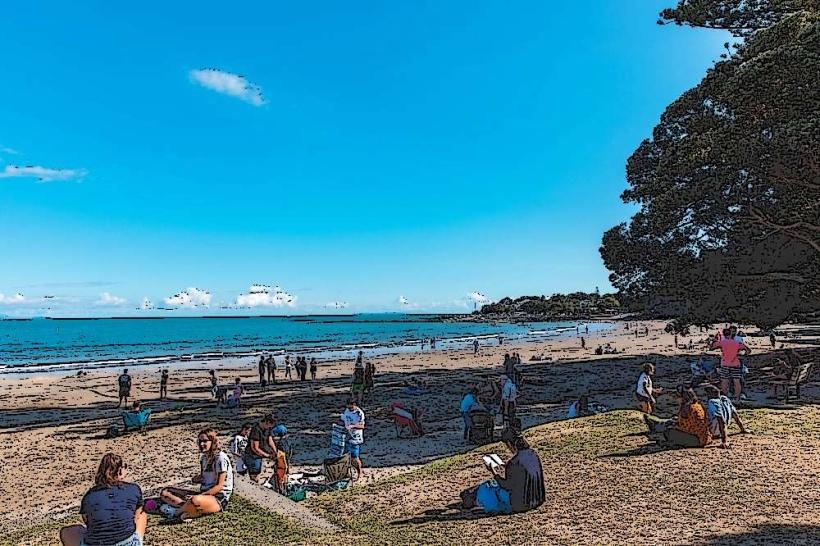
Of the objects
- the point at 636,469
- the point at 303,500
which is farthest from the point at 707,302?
the point at 303,500

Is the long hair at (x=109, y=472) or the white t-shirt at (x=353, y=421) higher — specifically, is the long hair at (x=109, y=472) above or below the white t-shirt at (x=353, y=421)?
above

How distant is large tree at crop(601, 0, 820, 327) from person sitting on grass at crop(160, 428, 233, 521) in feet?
49.5

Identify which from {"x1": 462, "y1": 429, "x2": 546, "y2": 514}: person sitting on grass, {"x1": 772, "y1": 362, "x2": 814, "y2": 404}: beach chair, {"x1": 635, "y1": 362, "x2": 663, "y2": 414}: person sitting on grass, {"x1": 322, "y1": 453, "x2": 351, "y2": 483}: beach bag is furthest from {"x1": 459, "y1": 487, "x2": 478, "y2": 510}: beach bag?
{"x1": 772, "y1": 362, "x2": 814, "y2": 404}: beach chair

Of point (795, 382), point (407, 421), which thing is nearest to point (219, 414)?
point (407, 421)

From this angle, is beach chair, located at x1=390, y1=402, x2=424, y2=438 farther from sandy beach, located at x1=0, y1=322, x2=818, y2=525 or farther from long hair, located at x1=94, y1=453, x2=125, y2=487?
long hair, located at x1=94, y1=453, x2=125, y2=487

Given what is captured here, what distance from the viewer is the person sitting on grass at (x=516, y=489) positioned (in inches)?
302

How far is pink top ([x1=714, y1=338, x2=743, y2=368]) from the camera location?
1392 centimetres

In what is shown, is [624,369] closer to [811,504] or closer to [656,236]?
[656,236]

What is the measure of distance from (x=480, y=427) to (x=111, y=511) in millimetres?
9195

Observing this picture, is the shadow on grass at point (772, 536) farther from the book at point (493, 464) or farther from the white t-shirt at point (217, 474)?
the white t-shirt at point (217, 474)

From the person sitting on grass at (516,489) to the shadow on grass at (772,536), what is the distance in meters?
1.99

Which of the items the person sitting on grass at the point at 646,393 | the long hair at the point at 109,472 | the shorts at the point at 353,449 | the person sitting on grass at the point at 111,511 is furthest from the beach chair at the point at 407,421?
the long hair at the point at 109,472

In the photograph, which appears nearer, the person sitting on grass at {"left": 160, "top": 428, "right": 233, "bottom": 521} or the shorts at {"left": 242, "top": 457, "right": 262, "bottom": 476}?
the person sitting on grass at {"left": 160, "top": 428, "right": 233, "bottom": 521}

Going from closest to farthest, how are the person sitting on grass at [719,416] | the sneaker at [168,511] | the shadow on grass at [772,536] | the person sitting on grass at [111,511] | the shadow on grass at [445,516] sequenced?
the person sitting on grass at [111,511]
the shadow on grass at [772,536]
the sneaker at [168,511]
the shadow on grass at [445,516]
the person sitting on grass at [719,416]
